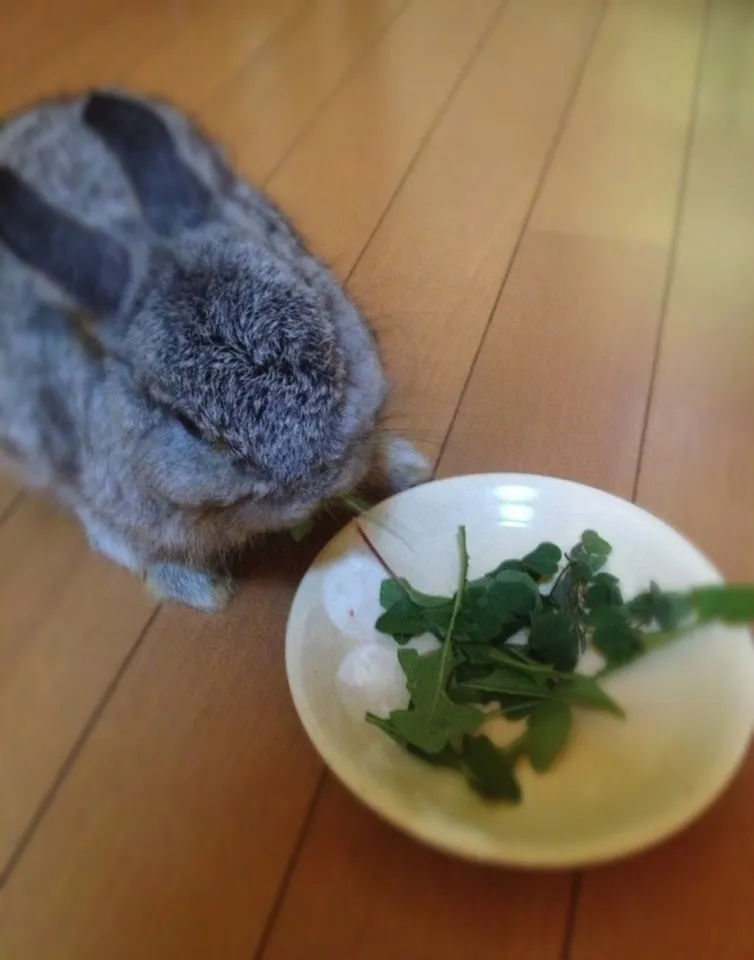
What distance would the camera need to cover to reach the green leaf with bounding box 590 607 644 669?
2.82 ft

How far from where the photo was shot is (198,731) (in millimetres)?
974

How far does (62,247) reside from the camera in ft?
2.56

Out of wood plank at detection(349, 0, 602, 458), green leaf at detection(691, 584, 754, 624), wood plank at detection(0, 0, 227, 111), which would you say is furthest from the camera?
wood plank at detection(0, 0, 227, 111)

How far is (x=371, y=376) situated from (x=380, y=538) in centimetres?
19

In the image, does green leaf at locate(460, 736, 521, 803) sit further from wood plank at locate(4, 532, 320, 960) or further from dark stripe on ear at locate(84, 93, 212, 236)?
dark stripe on ear at locate(84, 93, 212, 236)

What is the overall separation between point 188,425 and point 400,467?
35cm

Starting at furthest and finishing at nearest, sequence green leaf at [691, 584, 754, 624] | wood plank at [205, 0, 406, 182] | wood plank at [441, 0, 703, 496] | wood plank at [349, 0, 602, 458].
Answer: wood plank at [205, 0, 406, 182]
wood plank at [349, 0, 602, 458]
wood plank at [441, 0, 703, 496]
green leaf at [691, 584, 754, 624]

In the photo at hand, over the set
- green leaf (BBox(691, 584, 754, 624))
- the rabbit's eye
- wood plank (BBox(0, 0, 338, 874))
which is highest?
the rabbit's eye

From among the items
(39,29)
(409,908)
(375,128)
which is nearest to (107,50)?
(39,29)

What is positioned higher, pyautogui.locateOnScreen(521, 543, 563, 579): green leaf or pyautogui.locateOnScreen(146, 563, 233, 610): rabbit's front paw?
pyautogui.locateOnScreen(521, 543, 563, 579): green leaf

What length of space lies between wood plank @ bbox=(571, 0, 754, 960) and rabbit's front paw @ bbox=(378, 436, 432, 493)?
0.81 feet

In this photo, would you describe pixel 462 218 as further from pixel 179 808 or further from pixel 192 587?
pixel 179 808

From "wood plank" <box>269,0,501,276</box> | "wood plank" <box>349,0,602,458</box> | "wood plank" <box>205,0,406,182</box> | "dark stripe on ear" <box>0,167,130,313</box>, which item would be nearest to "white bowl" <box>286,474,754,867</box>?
"wood plank" <box>349,0,602,458</box>

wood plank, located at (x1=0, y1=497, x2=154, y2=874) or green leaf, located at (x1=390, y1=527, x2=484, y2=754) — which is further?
wood plank, located at (x1=0, y1=497, x2=154, y2=874)
